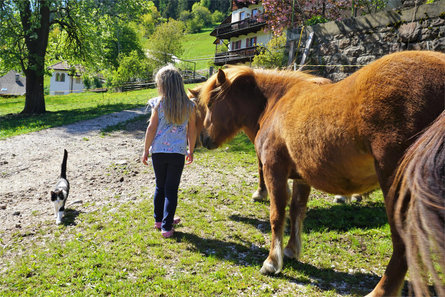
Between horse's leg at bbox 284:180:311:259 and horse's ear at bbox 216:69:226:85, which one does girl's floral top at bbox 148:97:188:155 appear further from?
horse's leg at bbox 284:180:311:259

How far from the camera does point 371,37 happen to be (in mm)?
8406

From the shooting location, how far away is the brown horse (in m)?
2.12

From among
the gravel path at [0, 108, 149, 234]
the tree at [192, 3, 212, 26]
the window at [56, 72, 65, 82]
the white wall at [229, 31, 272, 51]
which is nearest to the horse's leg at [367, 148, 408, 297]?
the gravel path at [0, 108, 149, 234]

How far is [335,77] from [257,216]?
19.7ft

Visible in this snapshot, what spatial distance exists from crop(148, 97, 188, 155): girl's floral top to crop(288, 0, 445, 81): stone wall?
3932 millimetres

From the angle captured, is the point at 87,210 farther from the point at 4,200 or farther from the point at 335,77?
the point at 335,77

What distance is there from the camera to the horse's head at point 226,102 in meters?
4.29

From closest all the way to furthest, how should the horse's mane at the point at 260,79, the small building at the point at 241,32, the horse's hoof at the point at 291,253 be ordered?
1. the horse's hoof at the point at 291,253
2. the horse's mane at the point at 260,79
3. the small building at the point at 241,32

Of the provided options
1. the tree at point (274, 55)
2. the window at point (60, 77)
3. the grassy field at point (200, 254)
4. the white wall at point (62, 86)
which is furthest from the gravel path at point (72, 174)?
the window at point (60, 77)

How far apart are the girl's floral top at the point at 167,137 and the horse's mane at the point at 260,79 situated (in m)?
0.56

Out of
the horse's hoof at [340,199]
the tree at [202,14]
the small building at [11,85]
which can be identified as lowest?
the horse's hoof at [340,199]

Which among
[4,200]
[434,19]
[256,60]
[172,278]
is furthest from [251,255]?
[256,60]

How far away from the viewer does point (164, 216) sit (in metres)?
4.33

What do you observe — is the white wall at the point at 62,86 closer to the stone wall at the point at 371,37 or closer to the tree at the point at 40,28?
the tree at the point at 40,28
